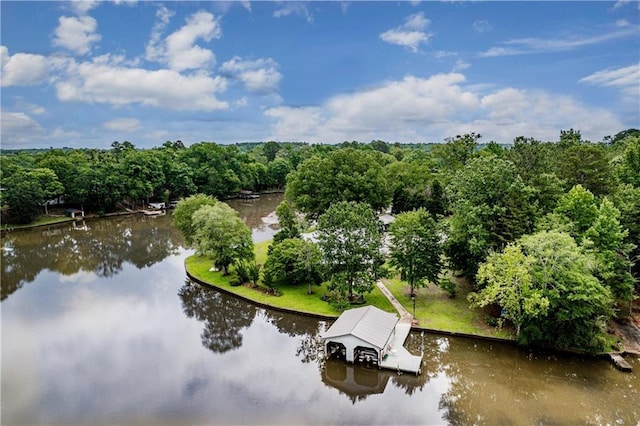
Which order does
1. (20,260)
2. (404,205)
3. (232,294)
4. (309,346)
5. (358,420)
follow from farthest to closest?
1. (404,205)
2. (20,260)
3. (232,294)
4. (309,346)
5. (358,420)

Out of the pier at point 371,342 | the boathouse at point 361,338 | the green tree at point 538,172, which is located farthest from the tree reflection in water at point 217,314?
the green tree at point 538,172

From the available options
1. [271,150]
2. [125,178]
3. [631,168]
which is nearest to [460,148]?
[631,168]

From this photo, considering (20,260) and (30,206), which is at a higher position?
(30,206)

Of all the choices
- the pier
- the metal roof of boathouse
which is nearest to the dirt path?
the pier

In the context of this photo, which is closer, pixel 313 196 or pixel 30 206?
pixel 313 196

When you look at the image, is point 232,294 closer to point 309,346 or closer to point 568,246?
point 309,346

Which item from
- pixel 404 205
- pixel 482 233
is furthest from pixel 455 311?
pixel 404 205

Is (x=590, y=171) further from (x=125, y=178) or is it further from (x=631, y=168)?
(x=125, y=178)
